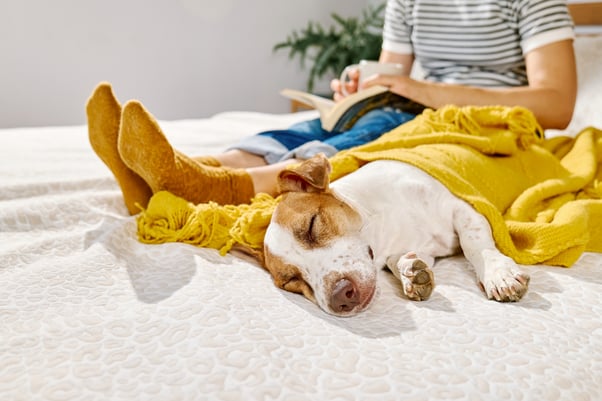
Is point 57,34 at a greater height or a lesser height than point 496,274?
greater

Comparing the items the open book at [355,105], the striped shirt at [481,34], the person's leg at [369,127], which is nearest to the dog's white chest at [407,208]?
the person's leg at [369,127]

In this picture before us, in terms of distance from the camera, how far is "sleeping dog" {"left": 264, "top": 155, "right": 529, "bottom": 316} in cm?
96

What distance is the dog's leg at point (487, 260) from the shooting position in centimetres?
94

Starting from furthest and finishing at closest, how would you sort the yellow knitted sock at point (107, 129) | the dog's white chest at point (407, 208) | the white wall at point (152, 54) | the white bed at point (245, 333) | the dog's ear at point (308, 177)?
the white wall at point (152, 54) → the yellow knitted sock at point (107, 129) → the dog's white chest at point (407, 208) → the dog's ear at point (308, 177) → the white bed at point (245, 333)

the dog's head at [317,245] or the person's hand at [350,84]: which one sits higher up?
the person's hand at [350,84]

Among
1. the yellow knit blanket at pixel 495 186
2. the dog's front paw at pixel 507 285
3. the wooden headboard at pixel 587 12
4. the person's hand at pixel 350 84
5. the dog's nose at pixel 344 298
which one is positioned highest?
the wooden headboard at pixel 587 12

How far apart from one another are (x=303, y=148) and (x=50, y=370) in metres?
0.87

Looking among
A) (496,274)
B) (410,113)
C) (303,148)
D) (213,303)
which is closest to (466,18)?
(410,113)

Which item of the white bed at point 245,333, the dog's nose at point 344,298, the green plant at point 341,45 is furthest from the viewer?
the green plant at point 341,45

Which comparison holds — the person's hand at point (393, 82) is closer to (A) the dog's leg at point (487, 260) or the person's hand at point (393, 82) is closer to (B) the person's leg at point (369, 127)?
(B) the person's leg at point (369, 127)

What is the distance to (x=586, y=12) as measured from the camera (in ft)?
8.72

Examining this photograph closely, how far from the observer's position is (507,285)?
93 centimetres

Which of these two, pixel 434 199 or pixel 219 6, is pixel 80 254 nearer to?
pixel 434 199

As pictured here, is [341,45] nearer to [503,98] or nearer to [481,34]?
[481,34]
